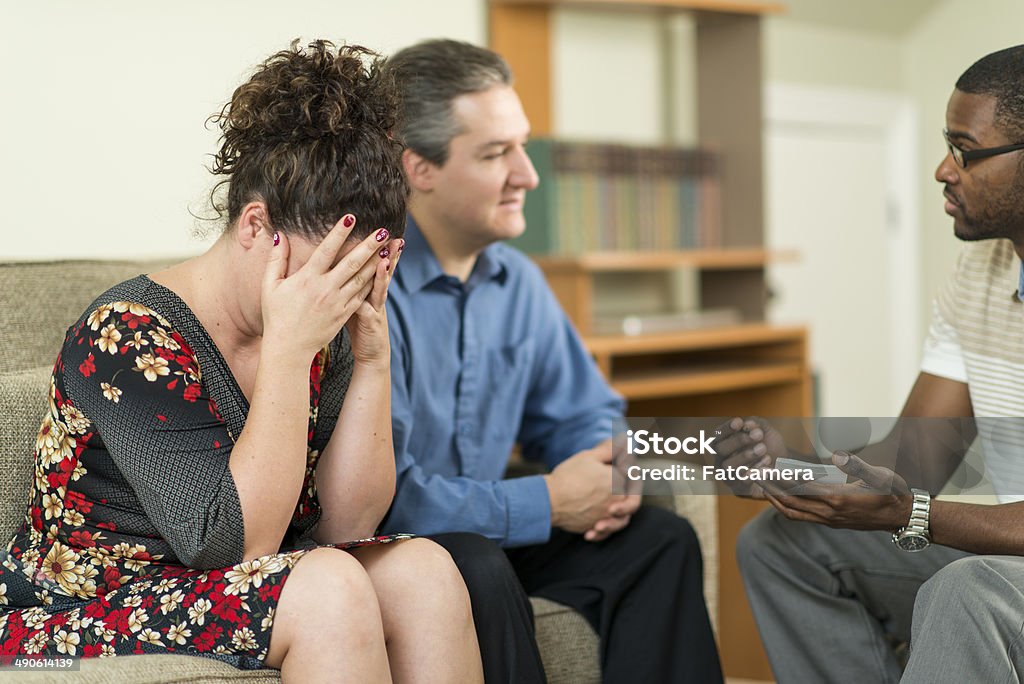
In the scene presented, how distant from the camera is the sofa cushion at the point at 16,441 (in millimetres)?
1437

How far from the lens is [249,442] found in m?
1.19

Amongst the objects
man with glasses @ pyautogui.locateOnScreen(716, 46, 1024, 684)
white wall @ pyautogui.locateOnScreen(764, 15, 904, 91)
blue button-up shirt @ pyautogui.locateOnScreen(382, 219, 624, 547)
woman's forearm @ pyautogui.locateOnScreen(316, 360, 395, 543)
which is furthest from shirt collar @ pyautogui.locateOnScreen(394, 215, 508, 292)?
white wall @ pyautogui.locateOnScreen(764, 15, 904, 91)

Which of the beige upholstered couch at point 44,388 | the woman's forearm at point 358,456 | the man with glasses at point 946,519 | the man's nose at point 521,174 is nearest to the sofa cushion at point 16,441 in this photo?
the beige upholstered couch at point 44,388

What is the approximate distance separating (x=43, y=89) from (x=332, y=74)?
110 centimetres

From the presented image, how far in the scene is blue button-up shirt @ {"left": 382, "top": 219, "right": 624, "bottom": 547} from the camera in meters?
1.62

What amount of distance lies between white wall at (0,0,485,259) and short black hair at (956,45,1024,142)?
3.56 feet

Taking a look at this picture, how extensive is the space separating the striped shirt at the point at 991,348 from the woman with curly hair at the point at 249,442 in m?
0.75

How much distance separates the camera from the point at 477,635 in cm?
139

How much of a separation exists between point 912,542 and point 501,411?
0.68 m

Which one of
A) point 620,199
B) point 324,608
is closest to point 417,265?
point 324,608

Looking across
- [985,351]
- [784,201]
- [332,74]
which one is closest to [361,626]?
[332,74]

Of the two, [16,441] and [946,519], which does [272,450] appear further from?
[946,519]

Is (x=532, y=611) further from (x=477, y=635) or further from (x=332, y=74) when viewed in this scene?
(x=332, y=74)

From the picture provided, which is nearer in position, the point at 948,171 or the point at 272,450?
the point at 272,450
